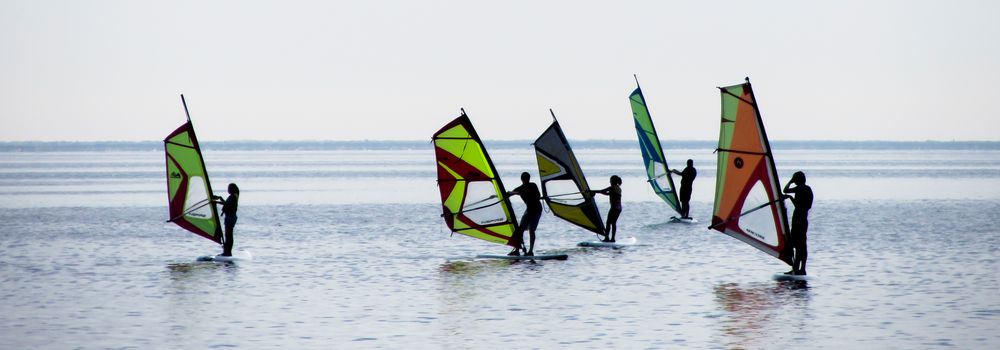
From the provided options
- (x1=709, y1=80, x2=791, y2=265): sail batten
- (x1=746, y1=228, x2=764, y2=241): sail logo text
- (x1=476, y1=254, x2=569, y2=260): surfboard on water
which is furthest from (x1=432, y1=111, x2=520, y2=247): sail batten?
(x1=746, y1=228, x2=764, y2=241): sail logo text

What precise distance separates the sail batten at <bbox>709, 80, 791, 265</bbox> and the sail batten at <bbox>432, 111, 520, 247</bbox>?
430cm

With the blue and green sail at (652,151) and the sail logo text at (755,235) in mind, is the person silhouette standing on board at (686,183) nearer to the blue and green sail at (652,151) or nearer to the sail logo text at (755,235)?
the blue and green sail at (652,151)

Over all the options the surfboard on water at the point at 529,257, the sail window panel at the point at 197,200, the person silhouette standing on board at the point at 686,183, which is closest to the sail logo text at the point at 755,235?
the surfboard on water at the point at 529,257

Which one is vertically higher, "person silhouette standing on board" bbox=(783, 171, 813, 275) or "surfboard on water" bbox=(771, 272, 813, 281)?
"person silhouette standing on board" bbox=(783, 171, 813, 275)

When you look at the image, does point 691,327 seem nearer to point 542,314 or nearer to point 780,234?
point 542,314

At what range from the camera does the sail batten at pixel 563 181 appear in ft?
90.5

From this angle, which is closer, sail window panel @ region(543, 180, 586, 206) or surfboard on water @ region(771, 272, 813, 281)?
surfboard on water @ region(771, 272, 813, 281)

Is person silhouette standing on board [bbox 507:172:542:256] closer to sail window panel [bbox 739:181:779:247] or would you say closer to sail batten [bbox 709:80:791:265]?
sail batten [bbox 709:80:791:265]

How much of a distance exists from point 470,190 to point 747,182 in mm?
5469

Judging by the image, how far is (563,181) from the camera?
27.8m

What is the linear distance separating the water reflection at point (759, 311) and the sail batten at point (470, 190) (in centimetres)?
551

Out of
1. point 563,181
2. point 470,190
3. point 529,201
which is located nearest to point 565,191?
point 563,181

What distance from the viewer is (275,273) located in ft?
72.4

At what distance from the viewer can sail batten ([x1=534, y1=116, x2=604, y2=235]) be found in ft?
90.5
